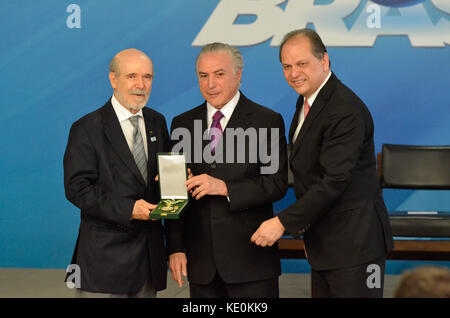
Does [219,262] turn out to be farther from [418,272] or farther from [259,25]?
[259,25]

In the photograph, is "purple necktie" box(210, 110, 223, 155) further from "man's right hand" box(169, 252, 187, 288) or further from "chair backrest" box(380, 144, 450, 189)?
"chair backrest" box(380, 144, 450, 189)

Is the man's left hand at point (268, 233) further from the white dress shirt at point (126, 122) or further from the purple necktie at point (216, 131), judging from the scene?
the white dress shirt at point (126, 122)

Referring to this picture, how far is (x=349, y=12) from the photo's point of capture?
5398mm

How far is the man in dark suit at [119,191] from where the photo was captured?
2588 millimetres

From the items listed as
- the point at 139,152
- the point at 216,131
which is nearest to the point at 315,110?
the point at 216,131

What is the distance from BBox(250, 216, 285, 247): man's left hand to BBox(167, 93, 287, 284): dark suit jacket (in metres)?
0.12

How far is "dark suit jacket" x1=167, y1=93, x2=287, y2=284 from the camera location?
2662mm

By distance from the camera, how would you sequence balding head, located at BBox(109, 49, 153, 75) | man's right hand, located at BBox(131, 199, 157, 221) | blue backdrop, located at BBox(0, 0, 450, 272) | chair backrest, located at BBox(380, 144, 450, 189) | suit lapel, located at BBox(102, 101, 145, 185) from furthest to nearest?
1. blue backdrop, located at BBox(0, 0, 450, 272)
2. chair backrest, located at BBox(380, 144, 450, 189)
3. balding head, located at BBox(109, 49, 153, 75)
4. suit lapel, located at BBox(102, 101, 145, 185)
5. man's right hand, located at BBox(131, 199, 157, 221)

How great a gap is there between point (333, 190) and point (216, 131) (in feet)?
2.08

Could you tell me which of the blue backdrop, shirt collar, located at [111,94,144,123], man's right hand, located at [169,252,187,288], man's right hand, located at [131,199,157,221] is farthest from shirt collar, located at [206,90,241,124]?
the blue backdrop

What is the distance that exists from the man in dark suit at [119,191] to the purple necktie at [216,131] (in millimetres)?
290

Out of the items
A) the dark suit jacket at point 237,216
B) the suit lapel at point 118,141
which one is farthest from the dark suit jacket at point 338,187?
the suit lapel at point 118,141

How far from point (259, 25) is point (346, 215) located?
3.30m

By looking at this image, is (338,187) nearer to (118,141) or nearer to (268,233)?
→ (268,233)
